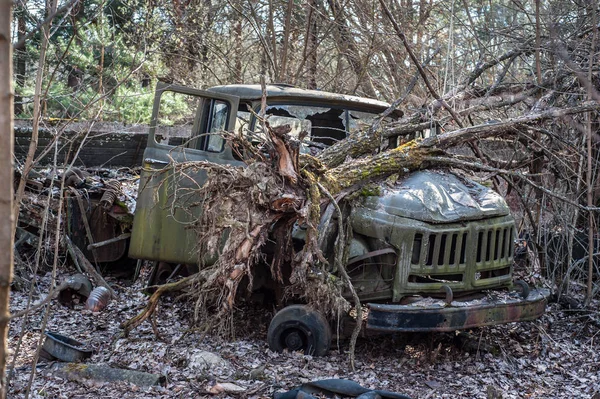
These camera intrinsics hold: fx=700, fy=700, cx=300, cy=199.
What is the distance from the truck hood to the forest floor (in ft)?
3.51

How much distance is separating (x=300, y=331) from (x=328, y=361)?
332 millimetres

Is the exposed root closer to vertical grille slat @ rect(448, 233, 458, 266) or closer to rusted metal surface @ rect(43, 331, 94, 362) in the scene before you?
rusted metal surface @ rect(43, 331, 94, 362)

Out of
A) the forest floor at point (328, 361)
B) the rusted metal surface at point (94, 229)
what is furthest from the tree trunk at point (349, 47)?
the forest floor at point (328, 361)

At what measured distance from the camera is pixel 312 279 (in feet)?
18.1

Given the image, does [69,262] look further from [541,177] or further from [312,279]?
[541,177]

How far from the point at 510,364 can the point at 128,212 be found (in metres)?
4.50

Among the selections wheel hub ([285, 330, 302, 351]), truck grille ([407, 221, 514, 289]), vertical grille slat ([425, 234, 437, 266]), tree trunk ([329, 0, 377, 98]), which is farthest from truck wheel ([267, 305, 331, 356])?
tree trunk ([329, 0, 377, 98])

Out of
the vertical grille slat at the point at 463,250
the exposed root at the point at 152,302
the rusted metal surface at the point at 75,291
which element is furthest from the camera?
the rusted metal surface at the point at 75,291

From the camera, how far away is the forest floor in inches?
193

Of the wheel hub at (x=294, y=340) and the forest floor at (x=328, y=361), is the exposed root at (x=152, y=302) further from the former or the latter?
the wheel hub at (x=294, y=340)

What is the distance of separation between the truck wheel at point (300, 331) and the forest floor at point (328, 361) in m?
0.10

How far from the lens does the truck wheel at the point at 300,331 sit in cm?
560

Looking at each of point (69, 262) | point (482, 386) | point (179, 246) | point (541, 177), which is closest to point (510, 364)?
point (482, 386)

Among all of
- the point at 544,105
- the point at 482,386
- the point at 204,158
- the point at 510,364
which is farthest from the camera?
the point at 544,105
